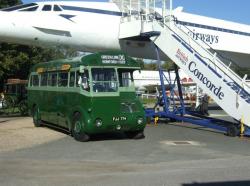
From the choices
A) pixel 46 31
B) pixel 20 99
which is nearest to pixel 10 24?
pixel 46 31

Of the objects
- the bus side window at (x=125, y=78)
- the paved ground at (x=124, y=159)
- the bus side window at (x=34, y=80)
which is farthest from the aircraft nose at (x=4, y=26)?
the bus side window at (x=125, y=78)

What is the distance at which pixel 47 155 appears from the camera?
37.9 feet

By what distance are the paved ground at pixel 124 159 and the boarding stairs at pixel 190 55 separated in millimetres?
1253

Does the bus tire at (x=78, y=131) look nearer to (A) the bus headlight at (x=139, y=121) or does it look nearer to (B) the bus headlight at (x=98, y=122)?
(B) the bus headlight at (x=98, y=122)

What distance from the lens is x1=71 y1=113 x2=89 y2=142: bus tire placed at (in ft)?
46.1

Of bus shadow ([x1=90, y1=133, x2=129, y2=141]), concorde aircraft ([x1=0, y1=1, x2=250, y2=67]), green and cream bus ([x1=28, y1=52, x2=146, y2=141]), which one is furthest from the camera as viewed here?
concorde aircraft ([x1=0, y1=1, x2=250, y2=67])

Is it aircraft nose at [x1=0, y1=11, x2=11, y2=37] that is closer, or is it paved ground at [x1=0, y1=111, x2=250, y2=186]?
paved ground at [x1=0, y1=111, x2=250, y2=186]

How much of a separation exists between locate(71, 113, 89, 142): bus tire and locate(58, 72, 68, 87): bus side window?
1.49 meters

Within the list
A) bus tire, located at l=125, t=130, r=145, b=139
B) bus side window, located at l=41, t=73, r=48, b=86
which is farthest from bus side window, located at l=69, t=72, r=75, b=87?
bus side window, located at l=41, t=73, r=48, b=86

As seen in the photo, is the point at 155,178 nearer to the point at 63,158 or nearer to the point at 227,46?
the point at 63,158

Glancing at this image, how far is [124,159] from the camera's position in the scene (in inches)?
436

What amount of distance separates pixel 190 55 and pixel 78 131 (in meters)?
5.53

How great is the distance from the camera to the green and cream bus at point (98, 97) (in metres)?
14.0

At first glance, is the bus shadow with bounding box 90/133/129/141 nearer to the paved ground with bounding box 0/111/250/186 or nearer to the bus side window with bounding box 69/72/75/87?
the paved ground with bounding box 0/111/250/186
